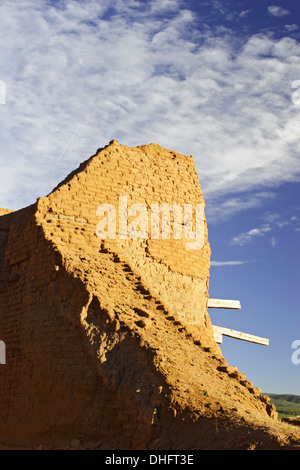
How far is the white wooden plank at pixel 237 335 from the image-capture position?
1983 centimetres

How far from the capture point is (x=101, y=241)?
1285 centimetres

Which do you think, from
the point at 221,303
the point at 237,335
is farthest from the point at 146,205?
the point at 237,335

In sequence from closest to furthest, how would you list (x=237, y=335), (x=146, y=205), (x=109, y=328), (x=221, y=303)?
(x=109, y=328) < (x=146, y=205) < (x=221, y=303) < (x=237, y=335)

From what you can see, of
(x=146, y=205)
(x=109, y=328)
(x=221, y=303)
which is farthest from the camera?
(x=221, y=303)

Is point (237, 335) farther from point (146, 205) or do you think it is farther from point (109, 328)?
point (109, 328)

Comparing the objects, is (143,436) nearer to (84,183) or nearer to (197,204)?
(84,183)

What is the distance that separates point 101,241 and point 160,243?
6.10ft

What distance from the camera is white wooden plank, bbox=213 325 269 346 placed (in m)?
19.8

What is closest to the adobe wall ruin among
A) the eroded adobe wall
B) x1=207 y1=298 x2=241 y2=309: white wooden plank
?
the eroded adobe wall

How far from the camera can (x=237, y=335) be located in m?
20.8

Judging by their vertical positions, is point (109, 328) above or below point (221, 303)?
below

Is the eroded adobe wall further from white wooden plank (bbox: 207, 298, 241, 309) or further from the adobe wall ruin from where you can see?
white wooden plank (bbox: 207, 298, 241, 309)

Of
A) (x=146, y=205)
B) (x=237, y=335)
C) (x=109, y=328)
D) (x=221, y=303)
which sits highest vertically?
(x=146, y=205)
